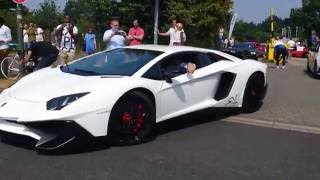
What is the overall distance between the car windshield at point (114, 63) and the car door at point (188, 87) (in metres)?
0.32

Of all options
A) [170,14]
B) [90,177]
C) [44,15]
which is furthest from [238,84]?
[44,15]

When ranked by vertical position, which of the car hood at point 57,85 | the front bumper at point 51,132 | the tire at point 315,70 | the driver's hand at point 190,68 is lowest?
the tire at point 315,70

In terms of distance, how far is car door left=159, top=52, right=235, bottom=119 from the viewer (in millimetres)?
7613

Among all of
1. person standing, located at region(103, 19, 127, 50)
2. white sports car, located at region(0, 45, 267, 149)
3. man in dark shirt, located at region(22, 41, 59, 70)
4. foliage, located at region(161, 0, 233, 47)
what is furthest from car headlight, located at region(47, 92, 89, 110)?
foliage, located at region(161, 0, 233, 47)

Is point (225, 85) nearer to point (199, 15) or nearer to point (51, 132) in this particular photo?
point (51, 132)

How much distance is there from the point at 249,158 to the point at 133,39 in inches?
304

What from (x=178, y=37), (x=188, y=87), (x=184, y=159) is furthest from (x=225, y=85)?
(x=178, y=37)

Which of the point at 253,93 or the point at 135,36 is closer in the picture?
the point at 253,93

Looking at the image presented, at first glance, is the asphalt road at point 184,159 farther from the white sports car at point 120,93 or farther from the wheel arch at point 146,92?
the wheel arch at point 146,92

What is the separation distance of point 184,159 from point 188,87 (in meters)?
1.75

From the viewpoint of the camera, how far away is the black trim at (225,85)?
873 centimetres

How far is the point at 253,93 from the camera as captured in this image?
31.5ft

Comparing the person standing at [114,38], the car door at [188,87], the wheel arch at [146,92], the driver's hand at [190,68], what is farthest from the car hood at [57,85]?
the person standing at [114,38]

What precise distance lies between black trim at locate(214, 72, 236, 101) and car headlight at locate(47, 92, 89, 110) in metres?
2.73
